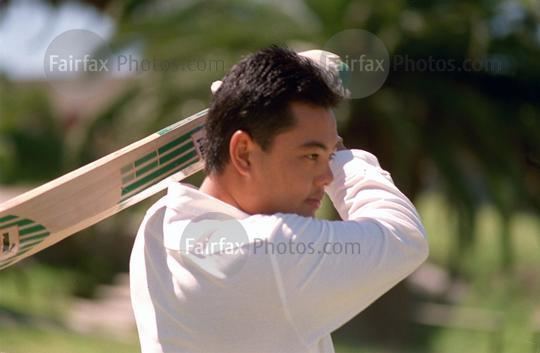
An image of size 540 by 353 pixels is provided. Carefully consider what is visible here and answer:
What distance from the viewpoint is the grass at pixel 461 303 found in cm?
625

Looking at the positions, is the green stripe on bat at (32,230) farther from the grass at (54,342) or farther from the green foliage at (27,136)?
the green foliage at (27,136)

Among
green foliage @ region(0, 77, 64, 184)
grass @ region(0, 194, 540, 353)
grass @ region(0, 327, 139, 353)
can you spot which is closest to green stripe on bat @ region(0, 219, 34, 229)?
grass @ region(0, 194, 540, 353)

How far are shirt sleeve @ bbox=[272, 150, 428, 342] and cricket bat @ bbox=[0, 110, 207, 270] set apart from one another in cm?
42

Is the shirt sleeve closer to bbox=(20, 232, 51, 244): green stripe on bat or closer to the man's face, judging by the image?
the man's face

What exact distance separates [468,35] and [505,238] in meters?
1.81

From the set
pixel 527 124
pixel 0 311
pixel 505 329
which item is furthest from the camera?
pixel 527 124

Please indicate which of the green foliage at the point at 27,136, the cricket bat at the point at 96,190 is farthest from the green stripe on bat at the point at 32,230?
the green foliage at the point at 27,136

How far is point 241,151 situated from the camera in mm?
1627

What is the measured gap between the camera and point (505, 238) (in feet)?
28.0

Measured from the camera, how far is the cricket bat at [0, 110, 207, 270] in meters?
1.74

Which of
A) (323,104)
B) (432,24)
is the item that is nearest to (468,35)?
(432,24)

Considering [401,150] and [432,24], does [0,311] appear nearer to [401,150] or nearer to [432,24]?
[401,150]

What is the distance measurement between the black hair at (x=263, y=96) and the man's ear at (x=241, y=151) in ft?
0.03

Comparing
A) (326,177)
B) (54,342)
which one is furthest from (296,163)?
(54,342)
